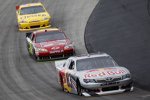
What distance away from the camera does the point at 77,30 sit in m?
37.7

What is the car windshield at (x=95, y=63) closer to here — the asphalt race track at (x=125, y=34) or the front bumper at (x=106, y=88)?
the asphalt race track at (x=125, y=34)

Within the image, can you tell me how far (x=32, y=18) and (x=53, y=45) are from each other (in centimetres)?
927

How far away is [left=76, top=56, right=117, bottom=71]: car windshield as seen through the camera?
19859 mm

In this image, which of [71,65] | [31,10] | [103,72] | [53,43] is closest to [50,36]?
[53,43]

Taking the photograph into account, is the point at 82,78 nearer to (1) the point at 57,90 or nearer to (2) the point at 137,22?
(1) the point at 57,90

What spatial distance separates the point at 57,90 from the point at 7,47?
575 inches

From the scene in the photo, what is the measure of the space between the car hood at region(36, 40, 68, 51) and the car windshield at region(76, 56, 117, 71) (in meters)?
9.65

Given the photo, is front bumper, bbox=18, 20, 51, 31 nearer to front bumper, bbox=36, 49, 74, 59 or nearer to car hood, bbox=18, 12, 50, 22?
car hood, bbox=18, 12, 50, 22

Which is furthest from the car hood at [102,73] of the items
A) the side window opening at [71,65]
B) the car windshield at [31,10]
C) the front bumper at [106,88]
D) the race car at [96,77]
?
the car windshield at [31,10]

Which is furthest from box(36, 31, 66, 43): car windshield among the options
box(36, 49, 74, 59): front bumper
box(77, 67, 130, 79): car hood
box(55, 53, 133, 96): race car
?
box(77, 67, 130, 79): car hood

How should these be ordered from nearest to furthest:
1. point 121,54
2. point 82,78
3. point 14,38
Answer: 1. point 82,78
2. point 121,54
3. point 14,38

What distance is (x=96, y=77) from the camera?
18.8 metres

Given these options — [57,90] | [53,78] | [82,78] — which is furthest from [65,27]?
[82,78]

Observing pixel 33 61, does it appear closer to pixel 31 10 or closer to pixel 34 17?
pixel 34 17
